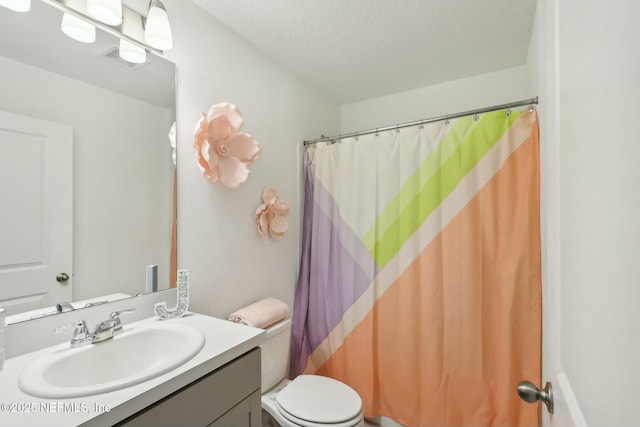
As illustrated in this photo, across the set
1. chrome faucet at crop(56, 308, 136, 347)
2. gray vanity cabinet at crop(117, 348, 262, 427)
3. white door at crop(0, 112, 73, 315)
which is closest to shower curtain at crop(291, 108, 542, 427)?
gray vanity cabinet at crop(117, 348, 262, 427)

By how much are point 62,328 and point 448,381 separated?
5.71ft

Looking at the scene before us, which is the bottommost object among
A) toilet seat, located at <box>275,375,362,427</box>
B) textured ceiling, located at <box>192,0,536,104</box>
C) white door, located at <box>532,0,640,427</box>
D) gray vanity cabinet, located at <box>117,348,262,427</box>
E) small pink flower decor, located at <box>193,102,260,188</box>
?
toilet seat, located at <box>275,375,362,427</box>

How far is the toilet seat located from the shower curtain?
0.36m

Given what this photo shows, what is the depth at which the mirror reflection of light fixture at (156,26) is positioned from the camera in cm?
112

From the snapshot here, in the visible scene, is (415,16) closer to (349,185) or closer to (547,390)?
(349,185)

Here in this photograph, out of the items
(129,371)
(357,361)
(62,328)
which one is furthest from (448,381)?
(62,328)

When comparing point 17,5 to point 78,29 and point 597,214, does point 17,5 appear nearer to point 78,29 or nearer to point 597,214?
point 78,29

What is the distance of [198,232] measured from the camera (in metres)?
1.38

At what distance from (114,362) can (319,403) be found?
929 millimetres

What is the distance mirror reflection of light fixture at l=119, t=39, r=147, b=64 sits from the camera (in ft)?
3.74

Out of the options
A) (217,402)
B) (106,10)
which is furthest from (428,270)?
(106,10)

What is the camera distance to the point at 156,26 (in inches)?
44.3

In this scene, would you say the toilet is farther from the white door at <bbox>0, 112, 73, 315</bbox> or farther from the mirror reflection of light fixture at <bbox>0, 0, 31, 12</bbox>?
→ the mirror reflection of light fixture at <bbox>0, 0, 31, 12</bbox>

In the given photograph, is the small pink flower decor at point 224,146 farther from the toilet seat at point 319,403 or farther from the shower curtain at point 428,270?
the toilet seat at point 319,403
